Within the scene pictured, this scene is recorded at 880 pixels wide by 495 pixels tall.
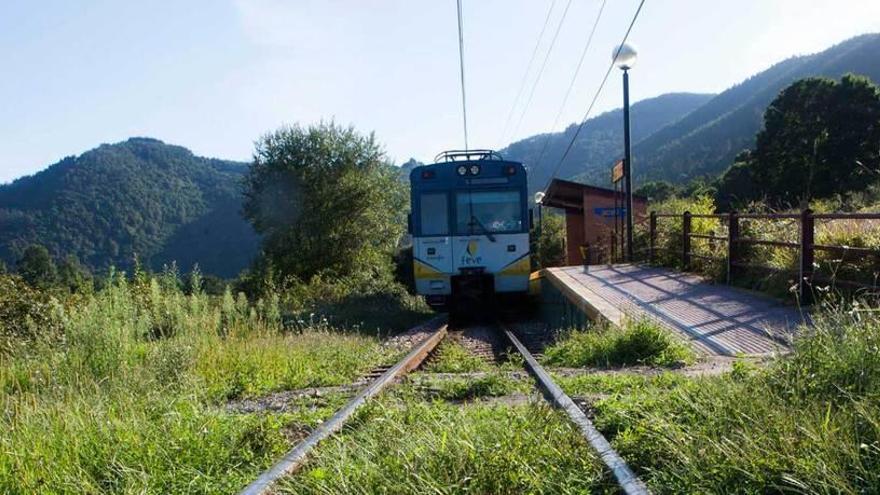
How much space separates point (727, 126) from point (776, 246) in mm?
96226

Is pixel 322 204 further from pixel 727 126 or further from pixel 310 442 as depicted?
pixel 727 126

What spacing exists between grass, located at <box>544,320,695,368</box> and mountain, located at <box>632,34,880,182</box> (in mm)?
72847

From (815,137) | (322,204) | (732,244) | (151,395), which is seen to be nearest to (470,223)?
(732,244)

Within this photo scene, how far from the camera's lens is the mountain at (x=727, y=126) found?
8331 centimetres

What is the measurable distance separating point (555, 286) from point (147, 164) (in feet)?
296

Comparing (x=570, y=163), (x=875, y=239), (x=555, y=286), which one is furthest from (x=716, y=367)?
(x=570, y=163)

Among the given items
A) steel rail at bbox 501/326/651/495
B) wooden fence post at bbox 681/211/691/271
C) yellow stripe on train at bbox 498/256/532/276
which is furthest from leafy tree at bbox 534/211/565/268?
steel rail at bbox 501/326/651/495

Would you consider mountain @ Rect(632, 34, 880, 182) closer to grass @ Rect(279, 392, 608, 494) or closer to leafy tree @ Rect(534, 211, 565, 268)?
leafy tree @ Rect(534, 211, 565, 268)

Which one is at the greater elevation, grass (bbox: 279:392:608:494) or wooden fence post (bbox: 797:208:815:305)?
wooden fence post (bbox: 797:208:815:305)

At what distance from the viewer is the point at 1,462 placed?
320cm

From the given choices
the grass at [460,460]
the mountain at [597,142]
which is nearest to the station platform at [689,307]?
the grass at [460,460]

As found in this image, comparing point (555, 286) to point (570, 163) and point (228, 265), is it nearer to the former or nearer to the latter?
point (228, 265)

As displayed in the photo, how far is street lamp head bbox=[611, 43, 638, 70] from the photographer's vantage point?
1414 cm

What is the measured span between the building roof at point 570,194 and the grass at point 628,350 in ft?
60.3
